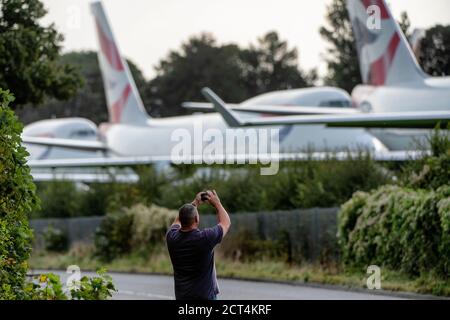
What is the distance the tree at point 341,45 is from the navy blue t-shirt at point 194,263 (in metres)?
53.9

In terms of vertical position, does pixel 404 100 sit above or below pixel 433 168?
above

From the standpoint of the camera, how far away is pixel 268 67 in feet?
284

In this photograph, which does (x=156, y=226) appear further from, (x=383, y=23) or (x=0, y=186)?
(x=0, y=186)

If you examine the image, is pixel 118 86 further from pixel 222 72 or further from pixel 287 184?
pixel 287 184

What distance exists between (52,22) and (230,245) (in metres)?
10.7

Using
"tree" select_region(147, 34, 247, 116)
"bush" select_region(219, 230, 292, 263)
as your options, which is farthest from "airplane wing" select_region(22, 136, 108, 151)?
"bush" select_region(219, 230, 292, 263)

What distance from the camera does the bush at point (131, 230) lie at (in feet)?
110

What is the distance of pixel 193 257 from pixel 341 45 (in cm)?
5593

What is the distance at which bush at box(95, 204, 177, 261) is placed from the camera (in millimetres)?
33531

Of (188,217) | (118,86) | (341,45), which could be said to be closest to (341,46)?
(341,45)

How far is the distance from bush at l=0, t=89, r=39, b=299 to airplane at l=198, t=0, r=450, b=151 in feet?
65.2

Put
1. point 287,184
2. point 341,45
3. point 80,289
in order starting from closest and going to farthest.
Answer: point 80,289 → point 287,184 → point 341,45

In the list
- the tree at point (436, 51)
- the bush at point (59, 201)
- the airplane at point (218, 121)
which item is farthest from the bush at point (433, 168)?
the bush at point (59, 201)

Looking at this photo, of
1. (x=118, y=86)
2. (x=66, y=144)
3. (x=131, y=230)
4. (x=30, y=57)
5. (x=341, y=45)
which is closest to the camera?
(x=30, y=57)
